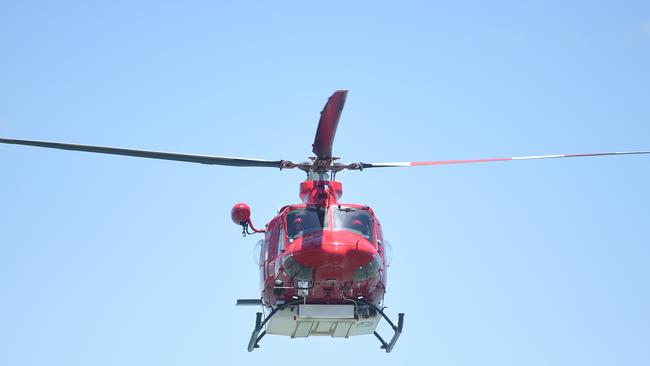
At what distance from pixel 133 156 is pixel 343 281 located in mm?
6033

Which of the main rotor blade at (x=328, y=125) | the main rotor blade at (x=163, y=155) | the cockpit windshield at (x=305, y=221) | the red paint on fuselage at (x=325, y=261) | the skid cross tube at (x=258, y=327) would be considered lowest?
the skid cross tube at (x=258, y=327)

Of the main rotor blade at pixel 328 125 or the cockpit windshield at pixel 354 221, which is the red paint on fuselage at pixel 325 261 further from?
the main rotor blade at pixel 328 125

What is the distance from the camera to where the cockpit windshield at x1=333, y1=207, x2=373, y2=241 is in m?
33.2

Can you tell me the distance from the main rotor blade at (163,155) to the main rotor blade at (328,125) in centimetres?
111

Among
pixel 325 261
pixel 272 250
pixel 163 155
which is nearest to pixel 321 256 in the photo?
pixel 325 261

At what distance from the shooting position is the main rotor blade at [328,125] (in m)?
30.9

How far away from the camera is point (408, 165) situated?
1390 inches

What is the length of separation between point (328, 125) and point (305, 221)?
8.41 feet

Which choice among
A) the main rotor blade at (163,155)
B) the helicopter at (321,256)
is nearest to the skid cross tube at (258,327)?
the helicopter at (321,256)

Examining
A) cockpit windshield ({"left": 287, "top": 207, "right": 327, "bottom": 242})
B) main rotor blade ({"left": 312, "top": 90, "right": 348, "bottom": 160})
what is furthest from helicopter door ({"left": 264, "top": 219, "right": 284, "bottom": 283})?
main rotor blade ({"left": 312, "top": 90, "right": 348, "bottom": 160})

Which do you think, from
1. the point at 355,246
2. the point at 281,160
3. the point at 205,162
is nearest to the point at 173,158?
the point at 205,162

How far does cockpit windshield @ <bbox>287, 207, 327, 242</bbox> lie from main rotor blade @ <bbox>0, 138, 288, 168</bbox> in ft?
5.31

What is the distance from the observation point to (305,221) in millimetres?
33250

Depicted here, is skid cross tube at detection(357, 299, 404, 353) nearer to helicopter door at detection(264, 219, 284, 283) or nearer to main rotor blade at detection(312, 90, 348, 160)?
helicopter door at detection(264, 219, 284, 283)
